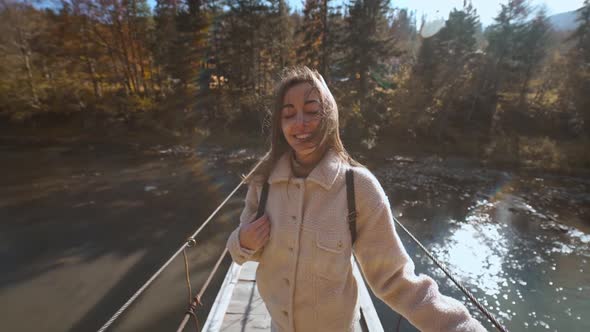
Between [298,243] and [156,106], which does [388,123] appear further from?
[298,243]

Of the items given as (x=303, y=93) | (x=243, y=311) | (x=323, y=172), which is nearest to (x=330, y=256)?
(x=323, y=172)

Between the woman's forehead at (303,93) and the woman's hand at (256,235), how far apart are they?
0.52 m

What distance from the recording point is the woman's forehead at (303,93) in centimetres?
103

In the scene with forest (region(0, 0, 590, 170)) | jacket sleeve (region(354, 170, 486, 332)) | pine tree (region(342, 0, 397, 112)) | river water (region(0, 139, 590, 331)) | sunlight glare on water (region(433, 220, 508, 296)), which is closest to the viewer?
jacket sleeve (region(354, 170, 486, 332))

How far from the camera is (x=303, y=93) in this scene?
1.04 m

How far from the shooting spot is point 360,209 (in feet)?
3.18

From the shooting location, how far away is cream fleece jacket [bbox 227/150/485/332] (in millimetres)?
904

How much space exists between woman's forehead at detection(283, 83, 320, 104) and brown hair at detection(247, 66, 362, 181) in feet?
0.05

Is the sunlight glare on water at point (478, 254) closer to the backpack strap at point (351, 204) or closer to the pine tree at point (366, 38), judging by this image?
the backpack strap at point (351, 204)

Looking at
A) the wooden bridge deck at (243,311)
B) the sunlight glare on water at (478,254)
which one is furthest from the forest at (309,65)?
the wooden bridge deck at (243,311)

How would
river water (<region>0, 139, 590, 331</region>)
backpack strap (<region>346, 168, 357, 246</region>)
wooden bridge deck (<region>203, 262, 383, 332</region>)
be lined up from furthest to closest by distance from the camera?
1. river water (<region>0, 139, 590, 331</region>)
2. wooden bridge deck (<region>203, 262, 383, 332</region>)
3. backpack strap (<region>346, 168, 357, 246</region>)

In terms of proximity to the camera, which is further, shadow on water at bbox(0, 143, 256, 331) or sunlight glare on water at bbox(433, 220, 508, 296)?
sunlight glare on water at bbox(433, 220, 508, 296)

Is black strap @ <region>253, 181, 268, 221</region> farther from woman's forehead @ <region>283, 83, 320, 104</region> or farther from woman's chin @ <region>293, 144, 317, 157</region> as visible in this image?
woman's forehead @ <region>283, 83, 320, 104</region>

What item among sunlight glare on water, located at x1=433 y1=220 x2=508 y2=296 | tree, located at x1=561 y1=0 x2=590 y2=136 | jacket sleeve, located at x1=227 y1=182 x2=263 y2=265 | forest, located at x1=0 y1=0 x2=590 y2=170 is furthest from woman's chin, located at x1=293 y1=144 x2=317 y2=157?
tree, located at x1=561 y1=0 x2=590 y2=136
